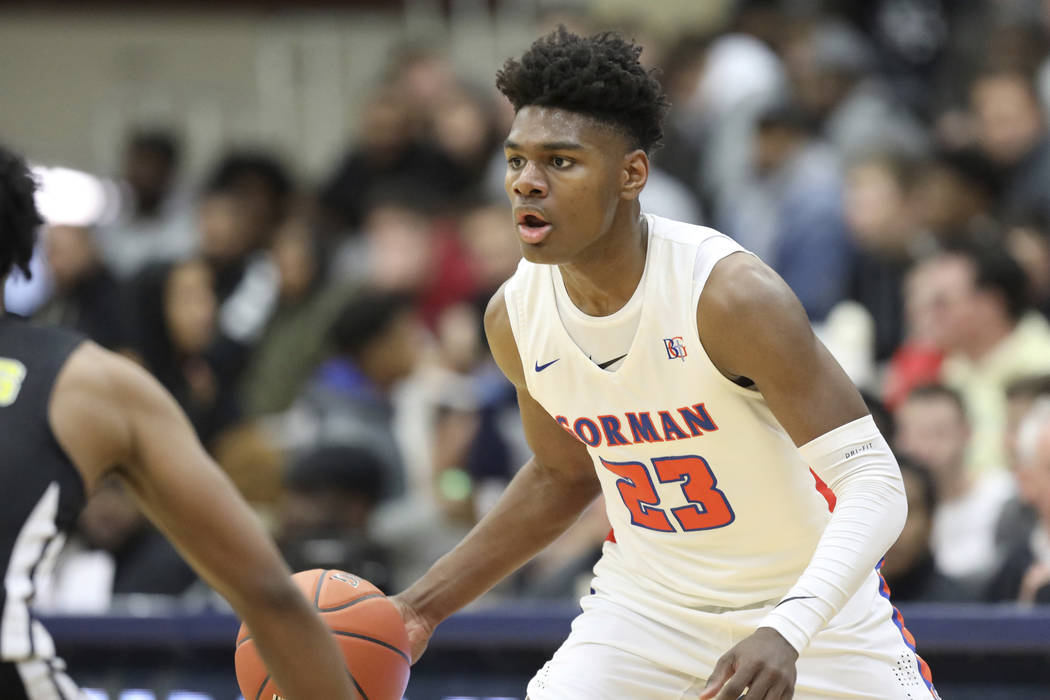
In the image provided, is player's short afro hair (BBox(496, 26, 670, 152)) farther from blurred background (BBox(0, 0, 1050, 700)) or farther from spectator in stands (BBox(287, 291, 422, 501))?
spectator in stands (BBox(287, 291, 422, 501))

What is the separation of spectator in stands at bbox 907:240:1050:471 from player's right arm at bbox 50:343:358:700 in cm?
437

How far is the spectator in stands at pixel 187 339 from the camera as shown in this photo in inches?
346

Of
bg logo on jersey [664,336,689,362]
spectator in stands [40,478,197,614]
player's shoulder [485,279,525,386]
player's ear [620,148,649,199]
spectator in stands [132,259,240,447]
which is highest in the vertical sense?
player's ear [620,148,649,199]

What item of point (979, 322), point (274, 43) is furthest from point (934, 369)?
point (274, 43)

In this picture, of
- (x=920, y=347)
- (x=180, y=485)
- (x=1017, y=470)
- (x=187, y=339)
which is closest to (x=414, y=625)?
(x=180, y=485)

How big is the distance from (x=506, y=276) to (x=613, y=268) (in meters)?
4.54

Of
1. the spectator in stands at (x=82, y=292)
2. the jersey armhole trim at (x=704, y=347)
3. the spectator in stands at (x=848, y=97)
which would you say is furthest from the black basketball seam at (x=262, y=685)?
the spectator in stands at (x=82, y=292)

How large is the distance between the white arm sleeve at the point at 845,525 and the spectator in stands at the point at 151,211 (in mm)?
7287

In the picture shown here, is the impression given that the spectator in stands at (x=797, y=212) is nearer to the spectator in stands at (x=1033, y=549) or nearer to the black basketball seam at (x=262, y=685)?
the spectator in stands at (x=1033, y=549)

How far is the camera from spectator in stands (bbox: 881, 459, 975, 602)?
577cm

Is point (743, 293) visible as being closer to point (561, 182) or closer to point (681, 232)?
point (681, 232)

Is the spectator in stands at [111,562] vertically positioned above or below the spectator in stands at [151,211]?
below

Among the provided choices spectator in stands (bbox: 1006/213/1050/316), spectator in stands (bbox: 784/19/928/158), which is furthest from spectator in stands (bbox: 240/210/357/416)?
spectator in stands (bbox: 1006/213/1050/316)

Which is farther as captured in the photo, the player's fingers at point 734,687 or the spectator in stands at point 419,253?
the spectator in stands at point 419,253
